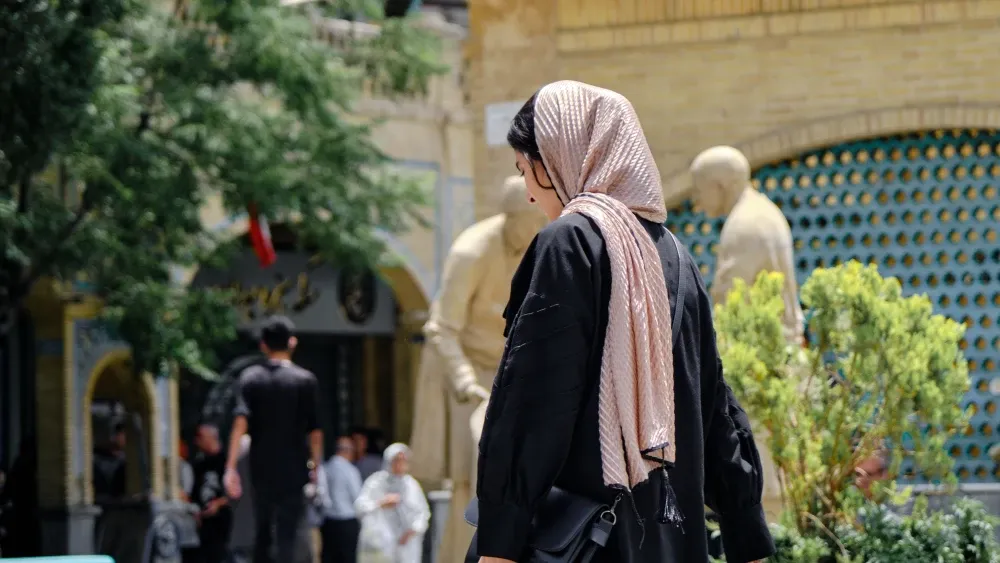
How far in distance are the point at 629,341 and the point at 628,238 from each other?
0.21 meters

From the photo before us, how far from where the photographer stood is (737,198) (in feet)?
33.9

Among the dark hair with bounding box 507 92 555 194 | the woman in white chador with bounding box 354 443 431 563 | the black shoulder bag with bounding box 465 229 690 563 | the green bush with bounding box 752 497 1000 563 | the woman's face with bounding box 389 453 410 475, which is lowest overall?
the woman in white chador with bounding box 354 443 431 563

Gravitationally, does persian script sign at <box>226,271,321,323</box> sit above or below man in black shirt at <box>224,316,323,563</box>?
above

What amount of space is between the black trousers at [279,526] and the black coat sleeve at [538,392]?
279 inches

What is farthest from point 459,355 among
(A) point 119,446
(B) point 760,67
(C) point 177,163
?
(A) point 119,446

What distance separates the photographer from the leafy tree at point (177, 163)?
15.6 meters

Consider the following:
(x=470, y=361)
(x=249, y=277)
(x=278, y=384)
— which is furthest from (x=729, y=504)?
(x=249, y=277)

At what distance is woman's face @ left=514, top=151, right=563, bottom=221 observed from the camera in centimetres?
435

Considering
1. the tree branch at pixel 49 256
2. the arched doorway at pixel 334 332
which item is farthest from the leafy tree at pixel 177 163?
the arched doorway at pixel 334 332

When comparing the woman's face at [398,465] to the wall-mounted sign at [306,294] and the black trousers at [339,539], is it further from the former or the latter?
the wall-mounted sign at [306,294]

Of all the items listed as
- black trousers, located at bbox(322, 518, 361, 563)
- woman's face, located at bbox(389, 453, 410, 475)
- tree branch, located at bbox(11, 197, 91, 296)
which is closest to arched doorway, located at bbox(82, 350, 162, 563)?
tree branch, located at bbox(11, 197, 91, 296)

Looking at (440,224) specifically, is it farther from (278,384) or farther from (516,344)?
(516,344)

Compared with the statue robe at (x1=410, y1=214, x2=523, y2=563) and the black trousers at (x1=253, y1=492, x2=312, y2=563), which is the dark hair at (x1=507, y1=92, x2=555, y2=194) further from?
the black trousers at (x1=253, y1=492, x2=312, y2=563)

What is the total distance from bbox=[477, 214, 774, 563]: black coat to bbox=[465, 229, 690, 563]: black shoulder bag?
3 centimetres
